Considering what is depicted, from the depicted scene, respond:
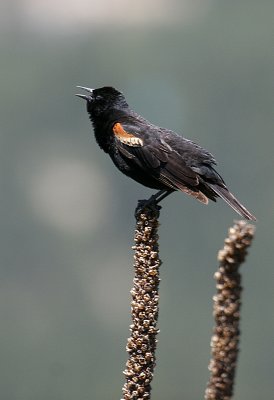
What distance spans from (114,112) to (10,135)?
7548cm

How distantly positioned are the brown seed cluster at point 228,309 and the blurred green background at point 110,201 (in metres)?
38.5

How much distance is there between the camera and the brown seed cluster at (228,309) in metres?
3.21

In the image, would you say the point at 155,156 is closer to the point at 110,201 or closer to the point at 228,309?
the point at 228,309

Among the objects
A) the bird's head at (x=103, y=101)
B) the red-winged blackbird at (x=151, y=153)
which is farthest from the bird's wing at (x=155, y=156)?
the bird's head at (x=103, y=101)

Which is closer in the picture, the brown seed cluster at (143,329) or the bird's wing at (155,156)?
the brown seed cluster at (143,329)

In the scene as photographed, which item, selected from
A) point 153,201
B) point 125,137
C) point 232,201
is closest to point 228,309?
point 153,201

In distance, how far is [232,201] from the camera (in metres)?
7.05

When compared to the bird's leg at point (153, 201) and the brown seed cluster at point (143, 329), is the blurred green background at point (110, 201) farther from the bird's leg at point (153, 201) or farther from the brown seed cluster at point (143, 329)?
the brown seed cluster at point (143, 329)

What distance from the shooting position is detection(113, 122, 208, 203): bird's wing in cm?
741

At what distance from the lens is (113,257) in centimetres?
6450

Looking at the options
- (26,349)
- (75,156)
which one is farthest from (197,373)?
(75,156)

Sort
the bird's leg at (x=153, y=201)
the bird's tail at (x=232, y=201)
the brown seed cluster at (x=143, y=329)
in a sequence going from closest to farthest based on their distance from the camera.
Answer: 1. the brown seed cluster at (x=143, y=329)
2. the bird's leg at (x=153, y=201)
3. the bird's tail at (x=232, y=201)

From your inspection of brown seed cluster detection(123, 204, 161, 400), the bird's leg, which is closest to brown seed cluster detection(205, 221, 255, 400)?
brown seed cluster detection(123, 204, 161, 400)

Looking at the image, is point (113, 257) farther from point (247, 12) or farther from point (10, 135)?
point (247, 12)
